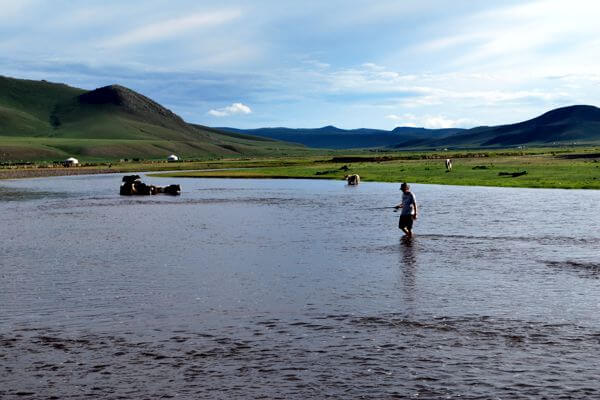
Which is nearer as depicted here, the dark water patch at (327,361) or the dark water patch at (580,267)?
the dark water patch at (327,361)

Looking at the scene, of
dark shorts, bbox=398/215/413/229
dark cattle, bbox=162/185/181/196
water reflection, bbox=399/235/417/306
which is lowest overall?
water reflection, bbox=399/235/417/306

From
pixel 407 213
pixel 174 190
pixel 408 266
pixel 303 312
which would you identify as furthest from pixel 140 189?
pixel 303 312

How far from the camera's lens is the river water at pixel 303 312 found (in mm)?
11430

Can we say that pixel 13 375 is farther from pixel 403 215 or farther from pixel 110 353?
pixel 403 215

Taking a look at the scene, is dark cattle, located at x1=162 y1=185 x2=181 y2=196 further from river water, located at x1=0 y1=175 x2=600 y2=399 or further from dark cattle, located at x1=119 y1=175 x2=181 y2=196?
river water, located at x1=0 y1=175 x2=600 y2=399

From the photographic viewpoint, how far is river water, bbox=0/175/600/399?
11430mm

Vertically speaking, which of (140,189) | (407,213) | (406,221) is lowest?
(406,221)

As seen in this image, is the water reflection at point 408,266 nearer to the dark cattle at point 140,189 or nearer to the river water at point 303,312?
the river water at point 303,312

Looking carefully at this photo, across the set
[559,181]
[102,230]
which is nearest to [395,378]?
[102,230]

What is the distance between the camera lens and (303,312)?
A: 53.5 ft

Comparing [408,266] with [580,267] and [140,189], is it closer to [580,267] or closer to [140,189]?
[580,267]

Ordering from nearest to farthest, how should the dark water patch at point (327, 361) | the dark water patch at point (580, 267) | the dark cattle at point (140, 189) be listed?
the dark water patch at point (327, 361), the dark water patch at point (580, 267), the dark cattle at point (140, 189)

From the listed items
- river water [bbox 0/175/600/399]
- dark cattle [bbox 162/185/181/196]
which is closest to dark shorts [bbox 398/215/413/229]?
river water [bbox 0/175/600/399]

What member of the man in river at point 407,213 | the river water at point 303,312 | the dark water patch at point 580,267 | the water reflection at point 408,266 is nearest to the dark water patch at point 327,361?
the river water at point 303,312
